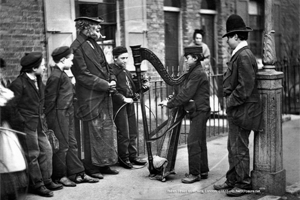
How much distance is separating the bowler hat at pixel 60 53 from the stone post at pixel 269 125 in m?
2.20

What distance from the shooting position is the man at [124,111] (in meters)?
5.80

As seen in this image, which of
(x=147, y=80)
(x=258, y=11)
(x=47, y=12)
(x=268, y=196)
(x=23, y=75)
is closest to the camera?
(x=47, y=12)

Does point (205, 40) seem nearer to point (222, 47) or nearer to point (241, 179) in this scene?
point (222, 47)

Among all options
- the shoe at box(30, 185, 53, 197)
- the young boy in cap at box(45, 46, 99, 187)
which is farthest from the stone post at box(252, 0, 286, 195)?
the shoe at box(30, 185, 53, 197)

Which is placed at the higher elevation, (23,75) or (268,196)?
(23,75)

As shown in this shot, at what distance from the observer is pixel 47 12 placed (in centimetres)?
411

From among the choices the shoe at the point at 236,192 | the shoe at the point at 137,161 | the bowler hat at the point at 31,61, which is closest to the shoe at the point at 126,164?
the shoe at the point at 137,161

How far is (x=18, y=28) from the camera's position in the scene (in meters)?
3.79

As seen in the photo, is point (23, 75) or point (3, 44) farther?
point (23, 75)

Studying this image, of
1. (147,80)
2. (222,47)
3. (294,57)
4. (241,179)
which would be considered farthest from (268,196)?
(294,57)

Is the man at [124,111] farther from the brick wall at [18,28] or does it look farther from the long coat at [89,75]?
the brick wall at [18,28]

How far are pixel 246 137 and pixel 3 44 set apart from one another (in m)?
2.89

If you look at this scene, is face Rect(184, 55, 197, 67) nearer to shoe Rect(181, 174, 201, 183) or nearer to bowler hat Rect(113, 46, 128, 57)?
bowler hat Rect(113, 46, 128, 57)

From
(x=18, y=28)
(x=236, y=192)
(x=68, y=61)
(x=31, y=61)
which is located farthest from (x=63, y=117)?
(x=236, y=192)
